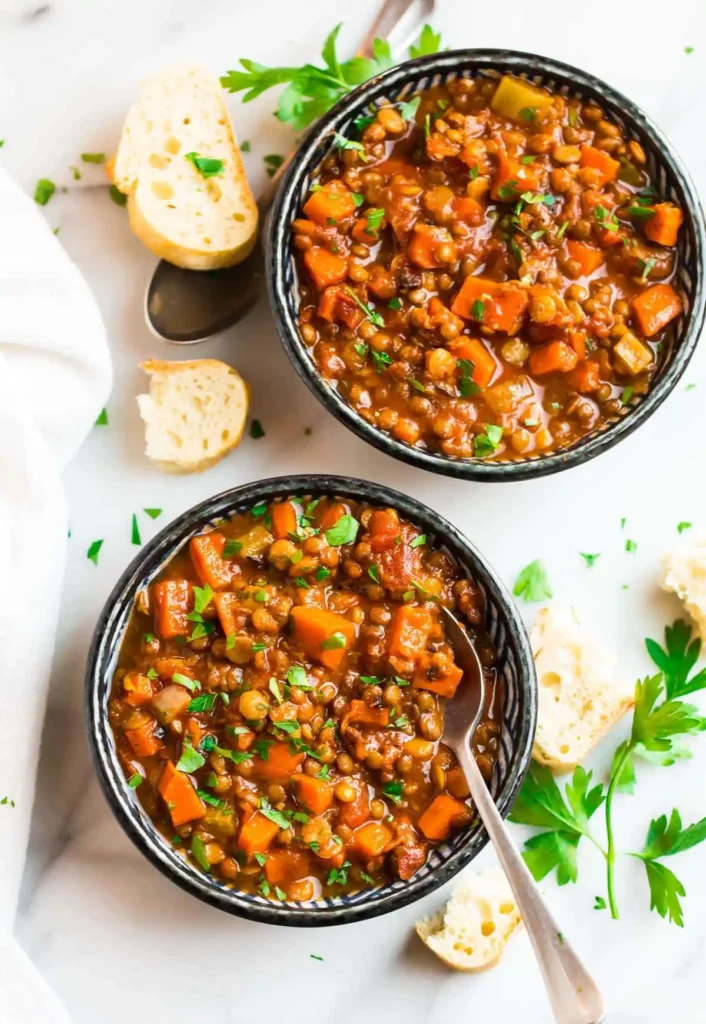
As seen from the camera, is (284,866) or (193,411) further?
(193,411)

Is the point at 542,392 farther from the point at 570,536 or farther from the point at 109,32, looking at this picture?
the point at 109,32

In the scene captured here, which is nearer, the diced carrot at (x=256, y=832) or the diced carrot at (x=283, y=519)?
the diced carrot at (x=256, y=832)

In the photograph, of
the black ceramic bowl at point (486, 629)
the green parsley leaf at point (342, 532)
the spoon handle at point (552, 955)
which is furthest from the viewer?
the green parsley leaf at point (342, 532)

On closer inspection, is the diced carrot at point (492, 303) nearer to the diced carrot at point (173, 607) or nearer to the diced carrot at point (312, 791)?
the diced carrot at point (173, 607)

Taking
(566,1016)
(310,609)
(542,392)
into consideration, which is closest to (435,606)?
(310,609)

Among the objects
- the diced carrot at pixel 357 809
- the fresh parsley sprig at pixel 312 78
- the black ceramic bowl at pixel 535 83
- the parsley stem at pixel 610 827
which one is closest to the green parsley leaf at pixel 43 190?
the fresh parsley sprig at pixel 312 78

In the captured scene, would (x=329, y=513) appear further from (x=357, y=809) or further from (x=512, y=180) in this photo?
(x=512, y=180)

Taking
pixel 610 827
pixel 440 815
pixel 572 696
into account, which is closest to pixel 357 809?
pixel 440 815
